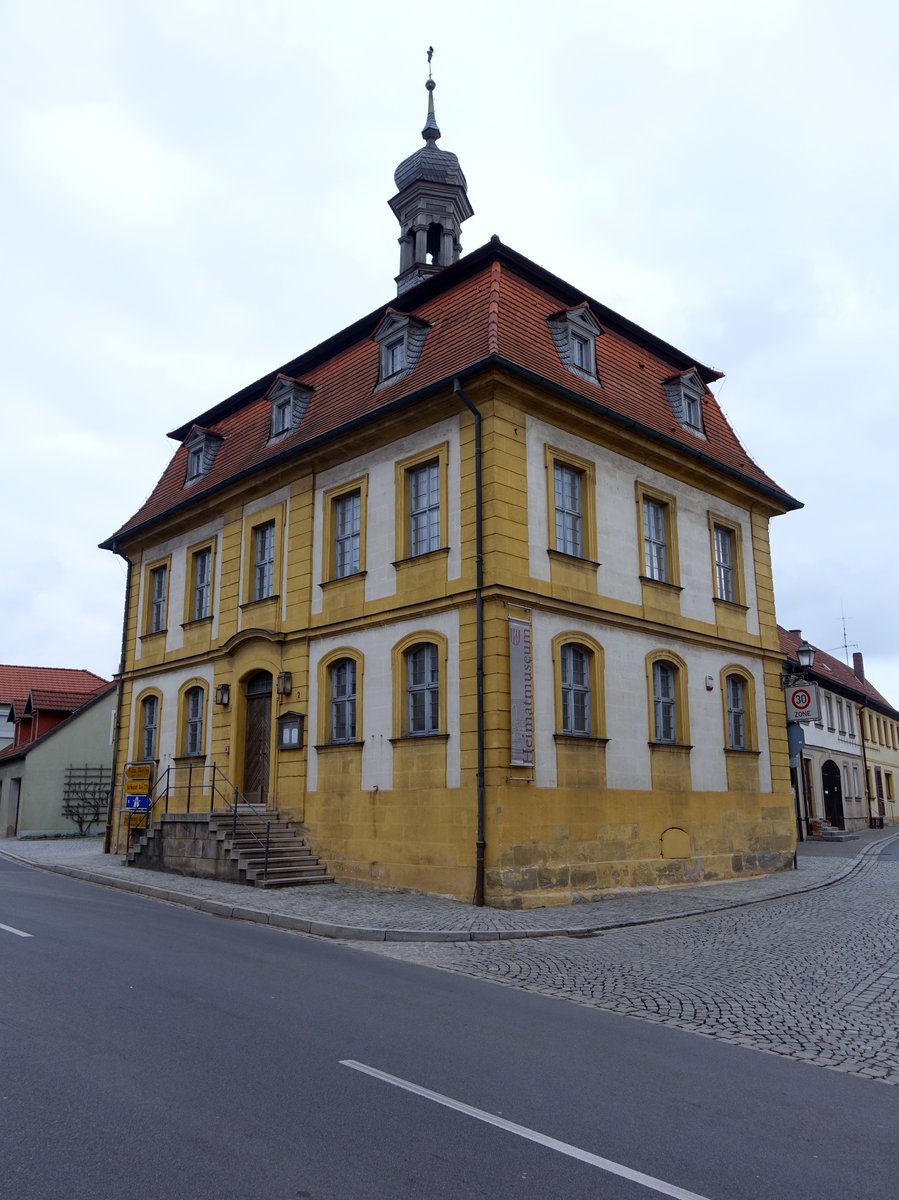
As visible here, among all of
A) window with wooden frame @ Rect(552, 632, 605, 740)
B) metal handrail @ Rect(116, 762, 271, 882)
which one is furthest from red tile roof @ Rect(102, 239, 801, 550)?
metal handrail @ Rect(116, 762, 271, 882)

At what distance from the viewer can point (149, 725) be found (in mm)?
23906

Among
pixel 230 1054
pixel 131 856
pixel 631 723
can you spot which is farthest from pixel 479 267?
pixel 230 1054

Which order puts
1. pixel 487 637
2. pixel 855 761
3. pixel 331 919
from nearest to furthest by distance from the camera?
pixel 331 919 < pixel 487 637 < pixel 855 761

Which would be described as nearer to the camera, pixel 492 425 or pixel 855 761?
pixel 492 425

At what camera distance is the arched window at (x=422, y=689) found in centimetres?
1630

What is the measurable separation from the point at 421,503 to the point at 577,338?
14.8 ft

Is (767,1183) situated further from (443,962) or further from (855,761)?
(855,761)

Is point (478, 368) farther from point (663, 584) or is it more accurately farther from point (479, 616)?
point (663, 584)

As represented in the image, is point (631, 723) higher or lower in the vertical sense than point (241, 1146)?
higher

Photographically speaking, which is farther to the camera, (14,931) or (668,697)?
(668,697)

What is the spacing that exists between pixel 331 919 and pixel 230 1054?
703cm

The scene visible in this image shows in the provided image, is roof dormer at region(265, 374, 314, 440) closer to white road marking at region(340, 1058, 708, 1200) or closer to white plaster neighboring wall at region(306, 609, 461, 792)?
white plaster neighboring wall at region(306, 609, 461, 792)

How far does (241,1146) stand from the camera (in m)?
4.36

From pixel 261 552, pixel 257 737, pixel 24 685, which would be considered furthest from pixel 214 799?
pixel 24 685
